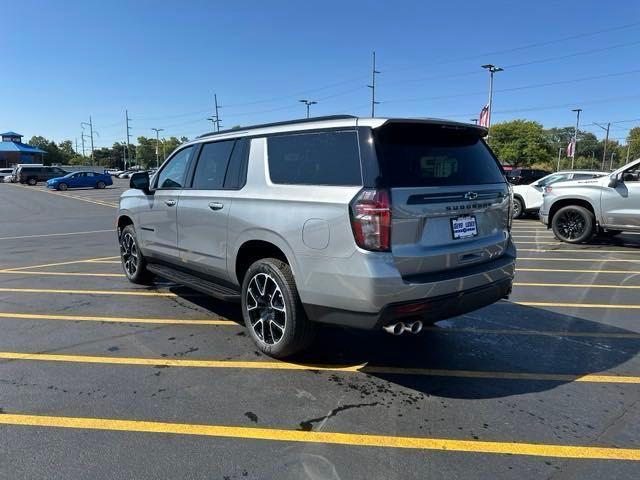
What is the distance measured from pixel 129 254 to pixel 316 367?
3.90 metres

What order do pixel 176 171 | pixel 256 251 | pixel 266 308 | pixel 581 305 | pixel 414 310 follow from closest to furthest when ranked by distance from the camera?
pixel 414 310
pixel 266 308
pixel 256 251
pixel 176 171
pixel 581 305

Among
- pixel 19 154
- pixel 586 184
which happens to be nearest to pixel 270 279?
pixel 586 184

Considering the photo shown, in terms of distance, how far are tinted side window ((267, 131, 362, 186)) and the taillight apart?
165 mm

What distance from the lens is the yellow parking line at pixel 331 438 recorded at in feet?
9.04

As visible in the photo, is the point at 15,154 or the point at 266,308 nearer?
the point at 266,308

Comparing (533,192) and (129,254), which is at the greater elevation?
(533,192)

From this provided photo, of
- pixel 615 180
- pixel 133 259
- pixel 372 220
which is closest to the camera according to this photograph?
pixel 372 220

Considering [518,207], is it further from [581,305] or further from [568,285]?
[581,305]

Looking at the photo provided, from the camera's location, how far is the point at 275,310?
394 centimetres

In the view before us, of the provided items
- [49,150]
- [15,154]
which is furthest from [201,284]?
[49,150]

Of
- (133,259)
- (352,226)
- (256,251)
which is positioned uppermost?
(352,226)

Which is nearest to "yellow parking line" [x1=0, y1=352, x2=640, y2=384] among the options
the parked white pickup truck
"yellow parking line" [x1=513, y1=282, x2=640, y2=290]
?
"yellow parking line" [x1=513, y1=282, x2=640, y2=290]

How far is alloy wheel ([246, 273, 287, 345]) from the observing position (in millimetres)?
3891

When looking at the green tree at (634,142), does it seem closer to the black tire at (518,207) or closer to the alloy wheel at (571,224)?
the black tire at (518,207)
